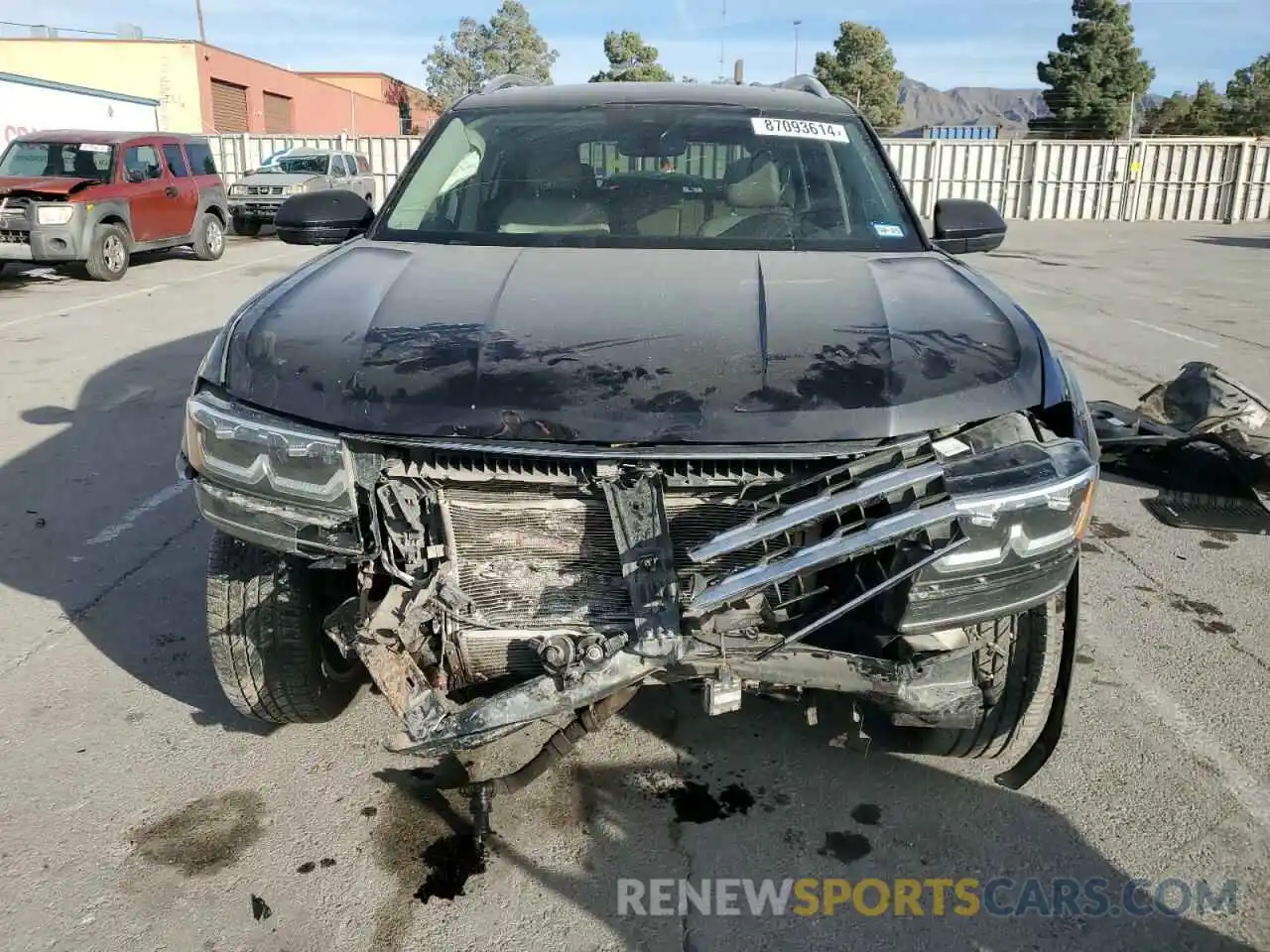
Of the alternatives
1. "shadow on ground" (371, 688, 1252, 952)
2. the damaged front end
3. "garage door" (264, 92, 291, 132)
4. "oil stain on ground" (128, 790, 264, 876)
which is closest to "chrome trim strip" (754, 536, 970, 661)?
the damaged front end

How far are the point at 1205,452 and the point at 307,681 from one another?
4.79 meters

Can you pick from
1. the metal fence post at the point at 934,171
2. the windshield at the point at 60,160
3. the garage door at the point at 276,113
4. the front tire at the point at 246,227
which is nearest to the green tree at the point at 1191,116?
the metal fence post at the point at 934,171

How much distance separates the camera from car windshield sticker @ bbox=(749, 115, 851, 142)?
3668 mm

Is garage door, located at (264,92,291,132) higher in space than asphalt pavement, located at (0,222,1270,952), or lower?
higher

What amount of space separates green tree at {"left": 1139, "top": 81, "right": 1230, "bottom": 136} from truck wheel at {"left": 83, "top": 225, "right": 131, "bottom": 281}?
4556 centimetres

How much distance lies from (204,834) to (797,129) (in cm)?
307

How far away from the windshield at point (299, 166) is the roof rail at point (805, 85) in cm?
1640

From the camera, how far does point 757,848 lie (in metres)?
2.56

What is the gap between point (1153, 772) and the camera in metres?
2.87

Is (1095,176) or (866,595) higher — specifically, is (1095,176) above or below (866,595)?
above

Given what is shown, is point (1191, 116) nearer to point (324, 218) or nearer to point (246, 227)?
point (246, 227)

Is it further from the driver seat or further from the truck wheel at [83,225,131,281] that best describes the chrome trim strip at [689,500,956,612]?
the truck wheel at [83,225,131,281]

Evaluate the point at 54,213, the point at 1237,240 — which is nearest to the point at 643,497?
the point at 54,213

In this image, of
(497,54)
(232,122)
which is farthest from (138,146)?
(497,54)
